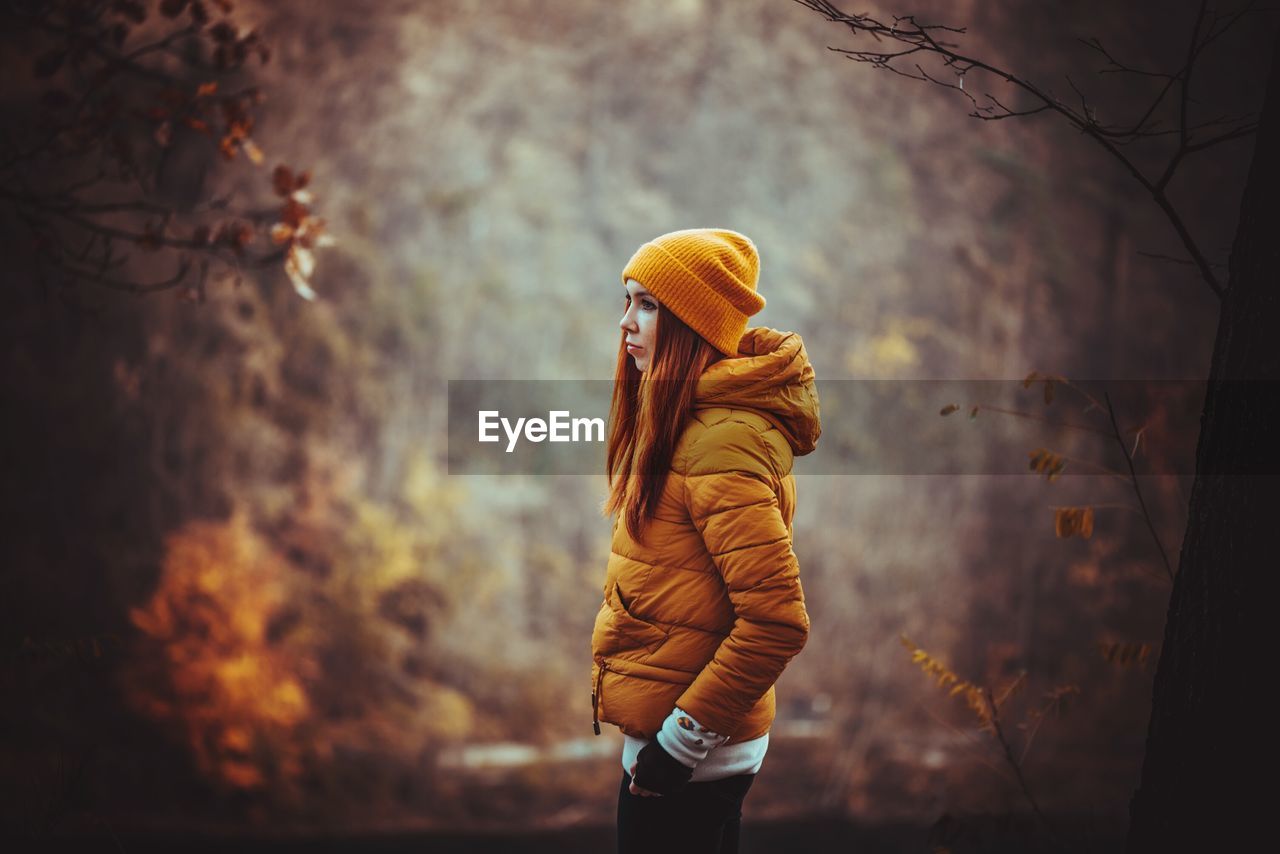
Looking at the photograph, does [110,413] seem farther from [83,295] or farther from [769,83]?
[769,83]

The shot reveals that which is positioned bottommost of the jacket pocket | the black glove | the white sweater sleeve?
the black glove

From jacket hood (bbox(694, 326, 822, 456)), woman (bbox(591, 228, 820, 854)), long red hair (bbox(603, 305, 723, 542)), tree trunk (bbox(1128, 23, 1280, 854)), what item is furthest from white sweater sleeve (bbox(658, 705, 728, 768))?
tree trunk (bbox(1128, 23, 1280, 854))

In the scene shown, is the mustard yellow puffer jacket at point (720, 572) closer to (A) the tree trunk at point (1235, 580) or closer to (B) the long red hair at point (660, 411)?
(B) the long red hair at point (660, 411)

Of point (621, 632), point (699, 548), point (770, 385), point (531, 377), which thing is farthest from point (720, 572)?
point (531, 377)

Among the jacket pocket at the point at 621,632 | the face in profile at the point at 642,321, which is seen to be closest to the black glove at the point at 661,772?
the jacket pocket at the point at 621,632

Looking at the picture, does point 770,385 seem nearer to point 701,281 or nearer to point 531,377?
point 701,281

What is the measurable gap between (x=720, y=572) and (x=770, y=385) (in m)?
0.32

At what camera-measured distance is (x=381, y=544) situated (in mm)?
3857

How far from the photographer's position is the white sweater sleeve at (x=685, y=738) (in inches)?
58.8

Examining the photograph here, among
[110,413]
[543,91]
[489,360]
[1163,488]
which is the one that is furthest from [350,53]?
[1163,488]

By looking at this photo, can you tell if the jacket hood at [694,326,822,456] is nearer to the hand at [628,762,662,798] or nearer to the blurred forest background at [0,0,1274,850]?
the hand at [628,762,662,798]

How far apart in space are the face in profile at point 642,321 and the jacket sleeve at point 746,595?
10.2 inches

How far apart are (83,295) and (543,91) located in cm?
192

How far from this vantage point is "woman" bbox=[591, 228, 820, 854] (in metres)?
1.49
